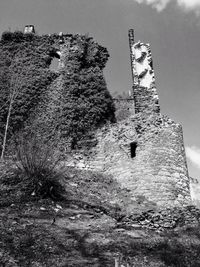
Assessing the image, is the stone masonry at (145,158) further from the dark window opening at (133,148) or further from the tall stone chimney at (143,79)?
the tall stone chimney at (143,79)

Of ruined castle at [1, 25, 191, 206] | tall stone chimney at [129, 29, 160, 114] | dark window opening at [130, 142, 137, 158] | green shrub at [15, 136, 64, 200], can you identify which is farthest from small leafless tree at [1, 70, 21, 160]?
tall stone chimney at [129, 29, 160, 114]

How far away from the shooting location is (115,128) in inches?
445

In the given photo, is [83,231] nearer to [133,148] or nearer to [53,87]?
[133,148]

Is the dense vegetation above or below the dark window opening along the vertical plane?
above

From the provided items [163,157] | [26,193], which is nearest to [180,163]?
[163,157]

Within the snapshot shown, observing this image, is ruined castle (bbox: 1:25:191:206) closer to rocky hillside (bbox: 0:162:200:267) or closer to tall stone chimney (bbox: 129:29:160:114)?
tall stone chimney (bbox: 129:29:160:114)

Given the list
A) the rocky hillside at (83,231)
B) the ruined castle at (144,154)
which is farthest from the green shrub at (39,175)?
the ruined castle at (144,154)

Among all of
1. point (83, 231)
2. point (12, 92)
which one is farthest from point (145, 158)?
point (12, 92)

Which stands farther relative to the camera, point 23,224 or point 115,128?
point 115,128

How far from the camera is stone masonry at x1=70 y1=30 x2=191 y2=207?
923 centimetres

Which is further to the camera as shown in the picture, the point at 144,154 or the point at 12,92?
the point at 12,92

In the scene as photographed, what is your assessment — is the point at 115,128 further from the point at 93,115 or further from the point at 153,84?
the point at 153,84

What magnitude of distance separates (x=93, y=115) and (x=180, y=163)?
4.51 metres

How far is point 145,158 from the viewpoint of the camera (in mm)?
9875
